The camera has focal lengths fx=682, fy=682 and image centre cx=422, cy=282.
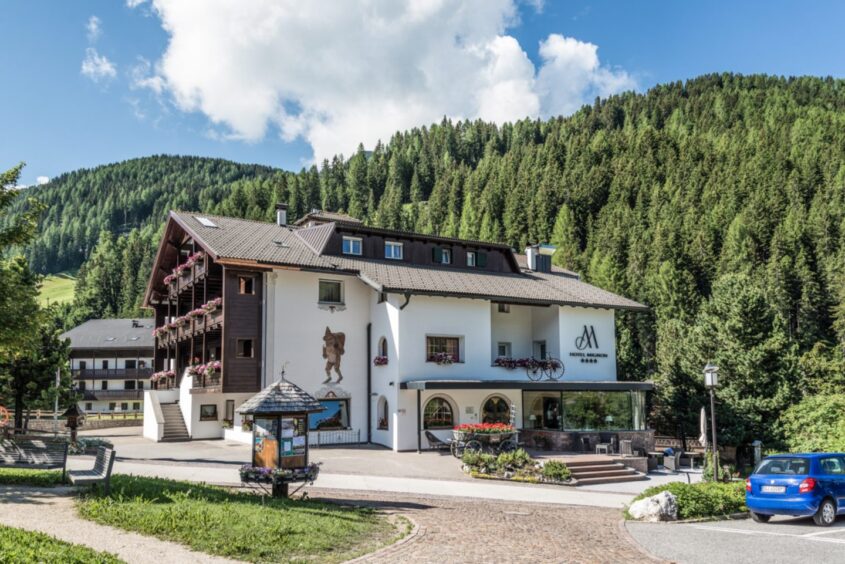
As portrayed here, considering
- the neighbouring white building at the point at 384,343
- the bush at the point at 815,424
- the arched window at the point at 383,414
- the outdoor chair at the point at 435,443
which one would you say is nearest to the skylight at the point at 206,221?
the neighbouring white building at the point at 384,343

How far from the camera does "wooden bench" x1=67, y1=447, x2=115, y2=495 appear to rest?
1304 cm

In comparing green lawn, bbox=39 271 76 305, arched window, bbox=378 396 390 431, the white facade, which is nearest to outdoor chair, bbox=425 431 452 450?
the white facade

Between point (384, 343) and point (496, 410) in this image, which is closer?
point (384, 343)

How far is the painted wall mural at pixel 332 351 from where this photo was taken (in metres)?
30.1

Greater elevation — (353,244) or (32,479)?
(353,244)

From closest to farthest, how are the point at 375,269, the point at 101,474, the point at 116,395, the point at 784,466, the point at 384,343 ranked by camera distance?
the point at 101,474 → the point at 784,466 → the point at 384,343 → the point at 375,269 → the point at 116,395

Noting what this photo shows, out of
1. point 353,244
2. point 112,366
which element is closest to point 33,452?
point 353,244

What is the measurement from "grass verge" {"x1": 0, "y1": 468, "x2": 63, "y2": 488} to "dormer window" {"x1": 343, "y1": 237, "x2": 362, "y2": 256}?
17.9 m

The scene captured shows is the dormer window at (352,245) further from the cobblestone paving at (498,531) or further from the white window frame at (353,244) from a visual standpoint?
the cobblestone paving at (498,531)

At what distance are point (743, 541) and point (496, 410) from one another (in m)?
18.8

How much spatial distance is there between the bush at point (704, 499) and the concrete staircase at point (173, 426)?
2255cm

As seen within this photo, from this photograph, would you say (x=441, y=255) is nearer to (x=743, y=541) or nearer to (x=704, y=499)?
(x=704, y=499)

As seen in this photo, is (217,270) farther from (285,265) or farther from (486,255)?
(486,255)

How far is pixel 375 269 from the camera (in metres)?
31.6
